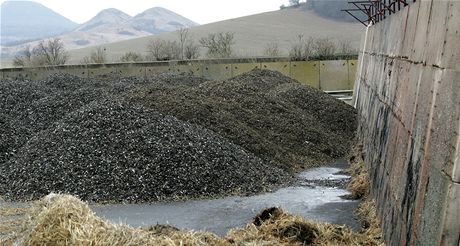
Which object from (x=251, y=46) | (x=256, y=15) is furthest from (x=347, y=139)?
(x=256, y=15)

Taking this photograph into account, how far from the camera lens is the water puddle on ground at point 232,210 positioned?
8.01 m

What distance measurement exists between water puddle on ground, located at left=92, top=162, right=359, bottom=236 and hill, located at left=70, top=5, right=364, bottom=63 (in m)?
64.3

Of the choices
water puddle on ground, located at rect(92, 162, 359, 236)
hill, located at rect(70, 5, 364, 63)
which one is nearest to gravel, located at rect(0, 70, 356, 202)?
water puddle on ground, located at rect(92, 162, 359, 236)

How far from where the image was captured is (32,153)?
34.5 ft

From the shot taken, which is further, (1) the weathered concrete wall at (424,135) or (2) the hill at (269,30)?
(2) the hill at (269,30)

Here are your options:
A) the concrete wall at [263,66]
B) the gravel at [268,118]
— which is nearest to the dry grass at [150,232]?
the gravel at [268,118]

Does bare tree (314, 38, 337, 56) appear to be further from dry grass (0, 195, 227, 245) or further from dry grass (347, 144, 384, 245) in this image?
dry grass (0, 195, 227, 245)

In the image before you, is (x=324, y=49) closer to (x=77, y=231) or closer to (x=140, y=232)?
(x=140, y=232)

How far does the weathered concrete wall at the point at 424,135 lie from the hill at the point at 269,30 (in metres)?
66.4

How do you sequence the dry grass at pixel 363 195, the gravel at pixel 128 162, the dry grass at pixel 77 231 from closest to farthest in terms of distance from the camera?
the dry grass at pixel 77 231 < the dry grass at pixel 363 195 < the gravel at pixel 128 162

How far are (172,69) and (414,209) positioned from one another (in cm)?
2457

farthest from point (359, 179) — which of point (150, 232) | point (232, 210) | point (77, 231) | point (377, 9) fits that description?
point (377, 9)

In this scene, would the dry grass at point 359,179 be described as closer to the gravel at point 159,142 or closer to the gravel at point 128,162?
the gravel at point 159,142

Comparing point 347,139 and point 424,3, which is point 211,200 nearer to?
point 424,3
